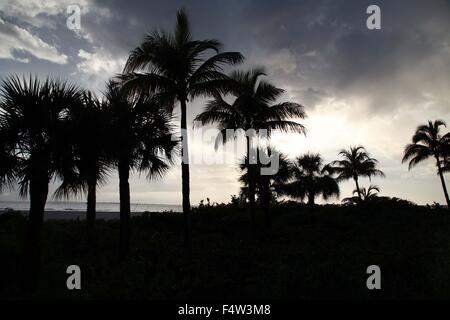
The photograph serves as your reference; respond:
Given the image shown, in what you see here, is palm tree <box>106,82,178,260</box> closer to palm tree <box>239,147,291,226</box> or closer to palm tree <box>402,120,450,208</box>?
palm tree <box>239,147,291,226</box>

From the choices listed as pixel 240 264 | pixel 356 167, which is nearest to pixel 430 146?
pixel 356 167

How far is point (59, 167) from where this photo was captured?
9383 mm

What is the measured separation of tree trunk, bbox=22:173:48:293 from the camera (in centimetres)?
930

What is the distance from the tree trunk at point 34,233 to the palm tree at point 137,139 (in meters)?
3.10

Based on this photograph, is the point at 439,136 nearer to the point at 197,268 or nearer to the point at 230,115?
the point at 230,115

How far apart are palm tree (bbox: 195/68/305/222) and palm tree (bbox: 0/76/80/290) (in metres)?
9.99

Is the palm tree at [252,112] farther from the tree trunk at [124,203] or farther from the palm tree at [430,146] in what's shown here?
the palm tree at [430,146]

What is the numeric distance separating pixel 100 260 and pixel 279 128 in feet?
44.0

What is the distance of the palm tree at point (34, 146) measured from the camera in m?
9.06

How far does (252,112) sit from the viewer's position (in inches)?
770

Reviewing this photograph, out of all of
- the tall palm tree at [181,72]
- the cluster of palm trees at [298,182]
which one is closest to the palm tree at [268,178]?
the cluster of palm trees at [298,182]

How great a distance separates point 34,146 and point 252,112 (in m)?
13.2

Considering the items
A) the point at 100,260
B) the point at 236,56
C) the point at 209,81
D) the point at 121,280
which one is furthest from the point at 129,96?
the point at 121,280
